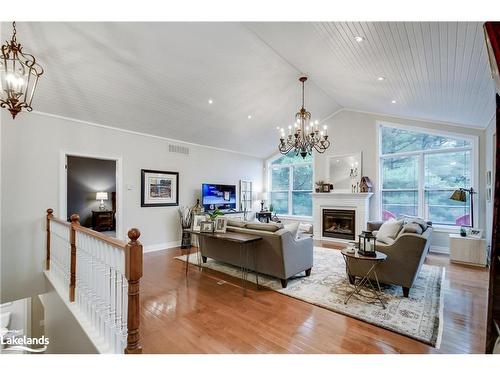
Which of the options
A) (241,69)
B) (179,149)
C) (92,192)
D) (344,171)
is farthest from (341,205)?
(92,192)

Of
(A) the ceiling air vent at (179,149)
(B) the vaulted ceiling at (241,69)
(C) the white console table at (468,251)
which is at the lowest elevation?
(C) the white console table at (468,251)

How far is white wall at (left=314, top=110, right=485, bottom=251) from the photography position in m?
5.01

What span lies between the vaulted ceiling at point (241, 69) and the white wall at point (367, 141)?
1.48ft

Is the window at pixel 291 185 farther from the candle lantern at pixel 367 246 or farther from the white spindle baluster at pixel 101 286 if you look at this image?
the white spindle baluster at pixel 101 286

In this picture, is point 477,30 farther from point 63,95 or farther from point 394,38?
point 63,95

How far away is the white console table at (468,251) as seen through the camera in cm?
444

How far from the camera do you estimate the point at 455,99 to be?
3.86 metres

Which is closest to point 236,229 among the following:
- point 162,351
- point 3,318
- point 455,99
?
point 162,351

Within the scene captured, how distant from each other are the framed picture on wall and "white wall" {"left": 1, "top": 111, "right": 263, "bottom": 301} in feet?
0.46

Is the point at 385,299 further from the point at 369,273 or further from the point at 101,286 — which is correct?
the point at 101,286

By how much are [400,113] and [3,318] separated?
8.05 metres

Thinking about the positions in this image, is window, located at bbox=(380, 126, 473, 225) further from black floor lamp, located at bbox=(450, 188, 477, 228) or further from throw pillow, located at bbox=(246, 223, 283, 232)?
throw pillow, located at bbox=(246, 223, 283, 232)

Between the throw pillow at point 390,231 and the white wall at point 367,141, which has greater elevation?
the white wall at point 367,141

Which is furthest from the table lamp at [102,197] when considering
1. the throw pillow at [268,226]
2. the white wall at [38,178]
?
the throw pillow at [268,226]
